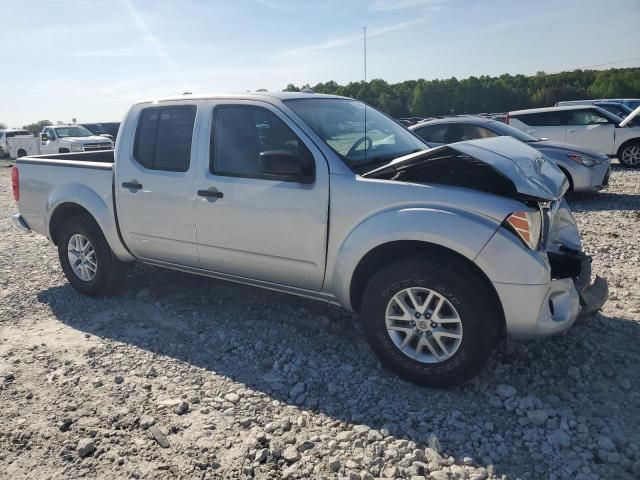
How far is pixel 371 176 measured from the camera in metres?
3.62

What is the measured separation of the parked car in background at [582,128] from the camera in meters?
13.5

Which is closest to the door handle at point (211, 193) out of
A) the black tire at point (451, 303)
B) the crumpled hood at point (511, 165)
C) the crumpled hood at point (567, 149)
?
the crumpled hood at point (511, 165)

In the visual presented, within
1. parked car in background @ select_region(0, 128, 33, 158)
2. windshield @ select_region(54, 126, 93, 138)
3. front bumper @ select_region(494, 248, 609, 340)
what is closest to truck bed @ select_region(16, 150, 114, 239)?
front bumper @ select_region(494, 248, 609, 340)

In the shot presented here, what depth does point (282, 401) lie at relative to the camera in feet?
11.3

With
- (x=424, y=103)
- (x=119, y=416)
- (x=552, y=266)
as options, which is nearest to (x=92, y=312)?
(x=119, y=416)

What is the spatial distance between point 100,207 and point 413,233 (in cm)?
310

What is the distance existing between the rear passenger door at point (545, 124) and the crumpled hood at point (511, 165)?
10645 mm

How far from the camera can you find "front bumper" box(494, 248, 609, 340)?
3.11 meters

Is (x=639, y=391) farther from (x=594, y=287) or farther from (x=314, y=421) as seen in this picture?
(x=314, y=421)

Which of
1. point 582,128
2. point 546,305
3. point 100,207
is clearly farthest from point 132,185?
point 582,128

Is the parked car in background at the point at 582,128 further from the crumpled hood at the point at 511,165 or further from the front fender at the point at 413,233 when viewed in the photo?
the front fender at the point at 413,233

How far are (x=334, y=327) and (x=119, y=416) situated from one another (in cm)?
181

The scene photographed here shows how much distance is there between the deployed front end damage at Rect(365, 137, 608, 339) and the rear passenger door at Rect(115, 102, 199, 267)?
1.70 m

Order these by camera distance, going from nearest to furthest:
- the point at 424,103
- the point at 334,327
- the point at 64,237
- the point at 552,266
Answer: the point at 552,266 < the point at 334,327 < the point at 64,237 < the point at 424,103
